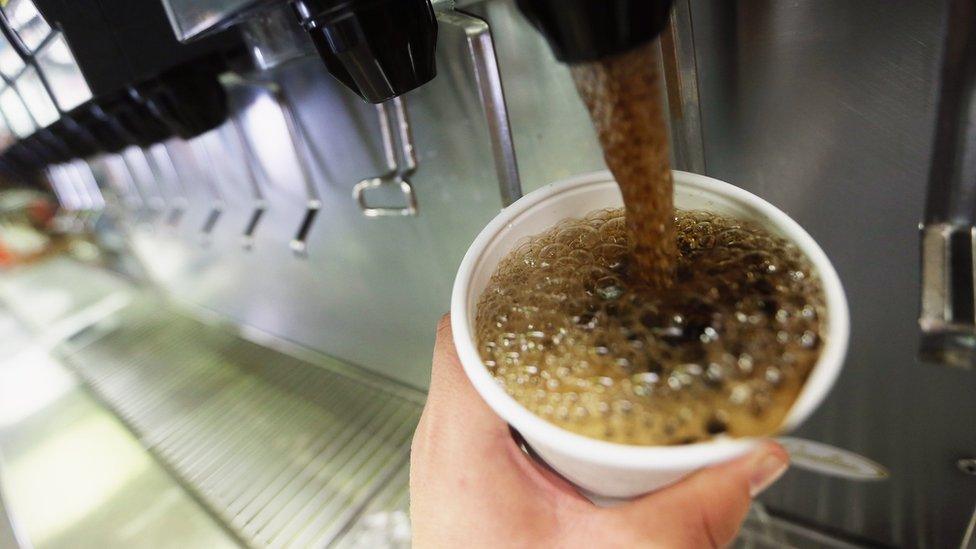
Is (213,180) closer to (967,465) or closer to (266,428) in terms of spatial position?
(266,428)

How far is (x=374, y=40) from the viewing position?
0.39 m

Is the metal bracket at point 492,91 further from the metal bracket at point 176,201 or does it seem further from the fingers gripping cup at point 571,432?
the metal bracket at point 176,201

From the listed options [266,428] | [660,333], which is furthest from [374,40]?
[266,428]

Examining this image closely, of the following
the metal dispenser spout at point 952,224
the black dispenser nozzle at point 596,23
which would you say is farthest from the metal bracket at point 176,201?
the metal dispenser spout at point 952,224

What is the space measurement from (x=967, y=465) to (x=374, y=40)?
26.7 inches

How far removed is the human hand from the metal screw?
0.27 meters

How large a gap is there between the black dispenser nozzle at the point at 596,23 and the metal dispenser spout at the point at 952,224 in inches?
10.8

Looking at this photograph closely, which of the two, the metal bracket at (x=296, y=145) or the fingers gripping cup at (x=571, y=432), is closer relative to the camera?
the fingers gripping cup at (x=571, y=432)

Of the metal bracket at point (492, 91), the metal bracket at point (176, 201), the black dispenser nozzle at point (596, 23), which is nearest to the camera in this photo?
the black dispenser nozzle at point (596, 23)

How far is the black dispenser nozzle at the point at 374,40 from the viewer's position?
0.37 metres

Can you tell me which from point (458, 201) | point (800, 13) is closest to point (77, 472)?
point (458, 201)

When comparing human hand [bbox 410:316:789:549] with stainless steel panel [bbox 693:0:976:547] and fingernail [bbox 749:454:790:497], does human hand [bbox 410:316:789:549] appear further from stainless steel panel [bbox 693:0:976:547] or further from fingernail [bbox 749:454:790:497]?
stainless steel panel [bbox 693:0:976:547]

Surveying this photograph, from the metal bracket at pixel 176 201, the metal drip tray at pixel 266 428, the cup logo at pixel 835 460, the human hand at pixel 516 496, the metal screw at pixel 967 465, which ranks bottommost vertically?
the metal drip tray at pixel 266 428

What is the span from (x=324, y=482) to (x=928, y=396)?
83 cm
